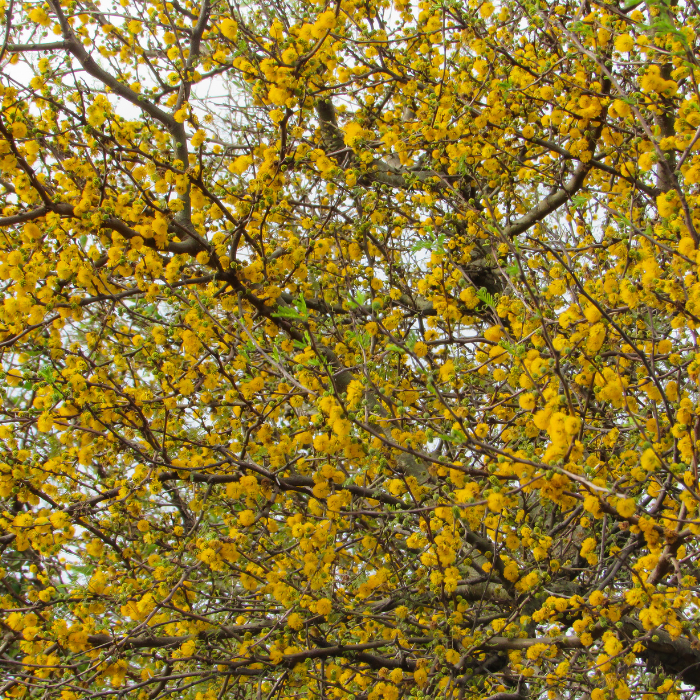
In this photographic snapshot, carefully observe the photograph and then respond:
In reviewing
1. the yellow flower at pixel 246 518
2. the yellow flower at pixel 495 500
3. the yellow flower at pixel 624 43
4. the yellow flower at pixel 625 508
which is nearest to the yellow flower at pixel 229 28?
the yellow flower at pixel 624 43

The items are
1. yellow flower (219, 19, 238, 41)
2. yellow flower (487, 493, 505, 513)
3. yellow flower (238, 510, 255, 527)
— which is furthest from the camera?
yellow flower (219, 19, 238, 41)

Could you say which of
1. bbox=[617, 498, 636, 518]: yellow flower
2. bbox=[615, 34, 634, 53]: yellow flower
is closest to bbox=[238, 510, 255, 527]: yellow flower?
bbox=[617, 498, 636, 518]: yellow flower

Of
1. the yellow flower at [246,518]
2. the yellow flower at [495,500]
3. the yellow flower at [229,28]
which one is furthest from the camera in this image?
the yellow flower at [229,28]

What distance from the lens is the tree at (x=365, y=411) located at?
2.70 meters

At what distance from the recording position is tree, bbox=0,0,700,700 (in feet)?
8.87

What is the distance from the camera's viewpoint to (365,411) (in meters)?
2.54

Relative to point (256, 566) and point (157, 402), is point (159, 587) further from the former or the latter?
point (157, 402)

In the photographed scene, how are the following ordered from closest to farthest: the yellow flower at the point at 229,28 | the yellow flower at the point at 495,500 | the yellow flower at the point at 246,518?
the yellow flower at the point at 495,500 → the yellow flower at the point at 246,518 → the yellow flower at the point at 229,28

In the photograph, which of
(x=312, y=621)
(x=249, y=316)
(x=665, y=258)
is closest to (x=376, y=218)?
(x=249, y=316)

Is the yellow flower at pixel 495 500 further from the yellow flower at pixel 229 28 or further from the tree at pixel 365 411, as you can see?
the yellow flower at pixel 229 28

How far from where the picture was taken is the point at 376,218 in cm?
427

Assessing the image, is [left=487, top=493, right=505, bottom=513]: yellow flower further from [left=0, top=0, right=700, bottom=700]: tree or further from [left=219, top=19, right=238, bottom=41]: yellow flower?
[left=219, top=19, right=238, bottom=41]: yellow flower

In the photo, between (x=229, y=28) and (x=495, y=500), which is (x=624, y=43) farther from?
(x=495, y=500)

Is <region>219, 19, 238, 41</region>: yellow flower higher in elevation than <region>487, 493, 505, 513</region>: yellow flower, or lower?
higher
